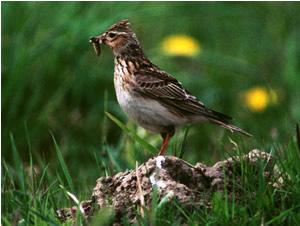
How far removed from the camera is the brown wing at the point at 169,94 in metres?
7.36

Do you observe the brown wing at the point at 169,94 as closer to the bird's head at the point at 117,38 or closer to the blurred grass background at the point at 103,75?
the bird's head at the point at 117,38

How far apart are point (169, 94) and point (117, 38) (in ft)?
1.86

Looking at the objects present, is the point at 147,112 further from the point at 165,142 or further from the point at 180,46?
the point at 180,46

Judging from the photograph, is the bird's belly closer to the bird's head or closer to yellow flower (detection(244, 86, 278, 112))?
the bird's head

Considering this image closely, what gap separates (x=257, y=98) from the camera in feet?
36.3

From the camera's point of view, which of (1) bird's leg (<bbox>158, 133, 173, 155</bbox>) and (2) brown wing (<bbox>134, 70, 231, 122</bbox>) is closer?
(1) bird's leg (<bbox>158, 133, 173, 155</bbox>)

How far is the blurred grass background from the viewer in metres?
9.37

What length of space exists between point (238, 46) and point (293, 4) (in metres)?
0.84

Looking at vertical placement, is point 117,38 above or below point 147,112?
above

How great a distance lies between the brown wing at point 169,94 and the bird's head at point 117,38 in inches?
10.6

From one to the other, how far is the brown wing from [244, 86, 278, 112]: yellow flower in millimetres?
3361

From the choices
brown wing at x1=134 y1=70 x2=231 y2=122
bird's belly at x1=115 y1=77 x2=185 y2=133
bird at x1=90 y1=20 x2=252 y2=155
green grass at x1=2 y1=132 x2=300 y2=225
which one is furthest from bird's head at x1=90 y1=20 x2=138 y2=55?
green grass at x1=2 y1=132 x2=300 y2=225

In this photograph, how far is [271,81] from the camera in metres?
11.5

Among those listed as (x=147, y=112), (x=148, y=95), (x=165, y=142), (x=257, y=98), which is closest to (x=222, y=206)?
(x=165, y=142)
